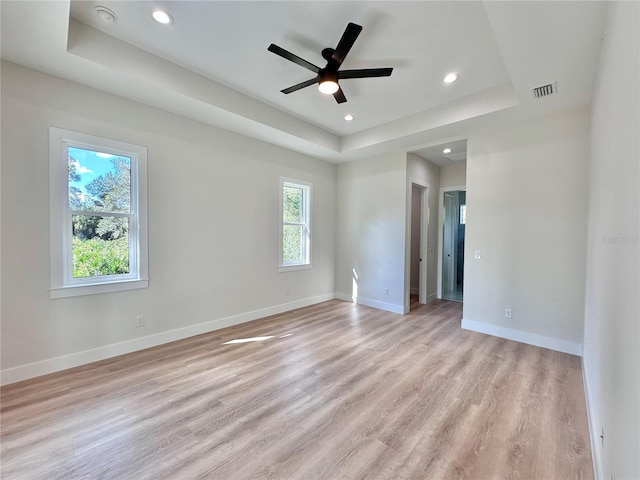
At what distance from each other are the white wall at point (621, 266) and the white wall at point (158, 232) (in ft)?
12.8

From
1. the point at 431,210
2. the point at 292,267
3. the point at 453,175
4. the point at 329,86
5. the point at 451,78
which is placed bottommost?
the point at 292,267

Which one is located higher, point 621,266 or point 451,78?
point 451,78

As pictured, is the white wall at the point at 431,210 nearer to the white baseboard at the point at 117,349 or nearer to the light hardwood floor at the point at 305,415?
the light hardwood floor at the point at 305,415

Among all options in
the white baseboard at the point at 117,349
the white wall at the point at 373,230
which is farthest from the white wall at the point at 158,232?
the white wall at the point at 373,230

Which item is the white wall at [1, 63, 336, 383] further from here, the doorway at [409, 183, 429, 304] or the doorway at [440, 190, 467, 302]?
the doorway at [440, 190, 467, 302]

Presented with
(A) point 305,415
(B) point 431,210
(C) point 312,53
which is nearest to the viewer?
(A) point 305,415

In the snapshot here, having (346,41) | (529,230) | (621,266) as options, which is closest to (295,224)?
(346,41)

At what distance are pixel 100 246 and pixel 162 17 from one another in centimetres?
235

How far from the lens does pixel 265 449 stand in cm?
176

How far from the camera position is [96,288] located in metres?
2.88

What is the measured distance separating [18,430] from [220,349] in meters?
1.63

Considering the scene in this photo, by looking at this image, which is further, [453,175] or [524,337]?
[453,175]

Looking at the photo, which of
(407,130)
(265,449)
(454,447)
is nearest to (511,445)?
(454,447)

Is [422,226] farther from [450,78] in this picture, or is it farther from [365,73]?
[365,73]
